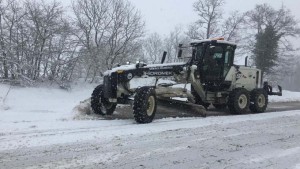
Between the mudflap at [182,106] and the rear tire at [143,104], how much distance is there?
5.59 ft

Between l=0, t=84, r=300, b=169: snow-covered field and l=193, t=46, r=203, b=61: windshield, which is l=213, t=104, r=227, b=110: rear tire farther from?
l=0, t=84, r=300, b=169: snow-covered field

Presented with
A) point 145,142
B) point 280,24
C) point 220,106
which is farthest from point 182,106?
point 280,24

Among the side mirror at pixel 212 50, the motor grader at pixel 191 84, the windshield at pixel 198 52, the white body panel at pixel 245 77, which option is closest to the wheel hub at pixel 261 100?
the motor grader at pixel 191 84

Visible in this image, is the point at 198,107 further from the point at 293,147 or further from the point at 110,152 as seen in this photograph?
the point at 110,152

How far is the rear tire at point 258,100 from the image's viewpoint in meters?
13.9

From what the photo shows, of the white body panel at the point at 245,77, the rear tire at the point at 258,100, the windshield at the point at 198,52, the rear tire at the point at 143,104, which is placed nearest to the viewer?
the rear tire at the point at 143,104

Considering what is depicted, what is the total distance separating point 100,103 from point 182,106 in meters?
2.57

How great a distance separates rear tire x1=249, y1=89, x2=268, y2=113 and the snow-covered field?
246 cm

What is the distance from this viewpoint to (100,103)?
11.5 metres

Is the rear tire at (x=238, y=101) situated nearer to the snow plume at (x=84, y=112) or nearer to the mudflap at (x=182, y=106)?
the mudflap at (x=182, y=106)

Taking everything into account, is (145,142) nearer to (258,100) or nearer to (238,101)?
(238,101)

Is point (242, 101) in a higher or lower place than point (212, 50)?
lower

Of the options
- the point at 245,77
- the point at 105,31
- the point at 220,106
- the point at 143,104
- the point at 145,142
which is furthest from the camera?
the point at 105,31

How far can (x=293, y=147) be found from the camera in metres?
7.48
